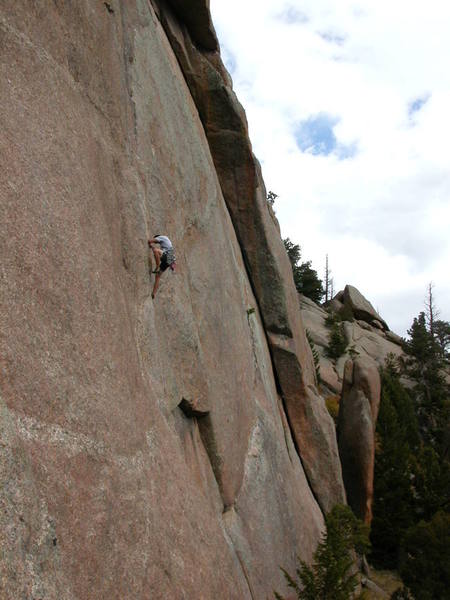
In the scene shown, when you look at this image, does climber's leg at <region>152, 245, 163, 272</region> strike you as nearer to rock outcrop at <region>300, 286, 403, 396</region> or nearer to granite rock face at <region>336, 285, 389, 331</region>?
rock outcrop at <region>300, 286, 403, 396</region>

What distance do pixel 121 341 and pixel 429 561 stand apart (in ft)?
50.5

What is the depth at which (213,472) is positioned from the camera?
10172 millimetres

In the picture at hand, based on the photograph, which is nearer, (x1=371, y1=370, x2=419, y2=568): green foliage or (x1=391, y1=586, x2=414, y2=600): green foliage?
(x1=391, y1=586, x2=414, y2=600): green foliage

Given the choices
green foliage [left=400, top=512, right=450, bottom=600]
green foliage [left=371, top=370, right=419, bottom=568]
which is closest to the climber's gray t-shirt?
green foliage [left=400, top=512, right=450, bottom=600]

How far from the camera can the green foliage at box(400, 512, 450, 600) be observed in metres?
16.6

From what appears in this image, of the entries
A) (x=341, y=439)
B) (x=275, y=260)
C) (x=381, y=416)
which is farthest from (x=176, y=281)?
(x=381, y=416)

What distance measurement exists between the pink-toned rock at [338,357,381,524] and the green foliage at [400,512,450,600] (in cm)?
522

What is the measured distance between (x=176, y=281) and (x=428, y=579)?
1325cm

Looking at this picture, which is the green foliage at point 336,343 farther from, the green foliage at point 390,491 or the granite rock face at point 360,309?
the green foliage at point 390,491

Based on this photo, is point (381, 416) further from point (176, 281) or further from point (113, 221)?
point (113, 221)

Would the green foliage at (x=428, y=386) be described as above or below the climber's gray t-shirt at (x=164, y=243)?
above

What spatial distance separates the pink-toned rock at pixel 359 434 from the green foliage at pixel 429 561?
522cm

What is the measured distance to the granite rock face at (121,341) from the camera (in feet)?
15.6

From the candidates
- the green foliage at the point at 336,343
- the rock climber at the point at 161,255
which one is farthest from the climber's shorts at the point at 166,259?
the green foliage at the point at 336,343
